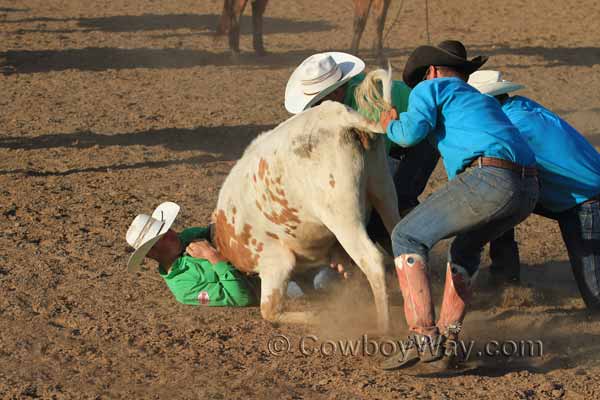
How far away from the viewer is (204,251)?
531 centimetres

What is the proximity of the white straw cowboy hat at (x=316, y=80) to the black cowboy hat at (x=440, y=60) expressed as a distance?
23.5 inches

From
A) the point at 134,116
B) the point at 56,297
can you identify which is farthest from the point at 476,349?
the point at 134,116

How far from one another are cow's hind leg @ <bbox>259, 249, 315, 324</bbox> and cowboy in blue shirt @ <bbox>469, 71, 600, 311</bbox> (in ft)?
4.59

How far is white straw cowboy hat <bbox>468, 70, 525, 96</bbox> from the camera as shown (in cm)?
492

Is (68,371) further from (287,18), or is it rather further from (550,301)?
(287,18)

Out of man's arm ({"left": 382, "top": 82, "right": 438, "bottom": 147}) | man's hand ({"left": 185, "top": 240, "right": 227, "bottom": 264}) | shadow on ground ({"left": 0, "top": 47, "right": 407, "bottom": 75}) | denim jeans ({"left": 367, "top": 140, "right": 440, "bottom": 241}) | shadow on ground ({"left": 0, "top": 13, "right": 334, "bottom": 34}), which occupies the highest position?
man's arm ({"left": 382, "top": 82, "right": 438, "bottom": 147})

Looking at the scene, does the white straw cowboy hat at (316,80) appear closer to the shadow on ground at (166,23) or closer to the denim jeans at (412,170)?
the denim jeans at (412,170)

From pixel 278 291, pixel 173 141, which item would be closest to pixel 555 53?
pixel 173 141

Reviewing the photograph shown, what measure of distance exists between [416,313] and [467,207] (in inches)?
20.9

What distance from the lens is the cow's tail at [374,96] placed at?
431cm

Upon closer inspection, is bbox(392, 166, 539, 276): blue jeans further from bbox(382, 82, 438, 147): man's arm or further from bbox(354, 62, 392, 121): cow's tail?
bbox(354, 62, 392, 121): cow's tail

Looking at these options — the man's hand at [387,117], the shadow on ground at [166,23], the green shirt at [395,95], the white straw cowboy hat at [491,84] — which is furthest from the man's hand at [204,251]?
the shadow on ground at [166,23]

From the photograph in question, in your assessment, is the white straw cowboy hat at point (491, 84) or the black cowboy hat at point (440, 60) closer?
the black cowboy hat at point (440, 60)

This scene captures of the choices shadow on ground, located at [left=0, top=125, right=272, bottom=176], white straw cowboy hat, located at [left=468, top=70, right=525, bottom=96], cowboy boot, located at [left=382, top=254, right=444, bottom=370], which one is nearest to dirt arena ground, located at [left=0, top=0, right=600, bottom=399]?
shadow on ground, located at [left=0, top=125, right=272, bottom=176]
